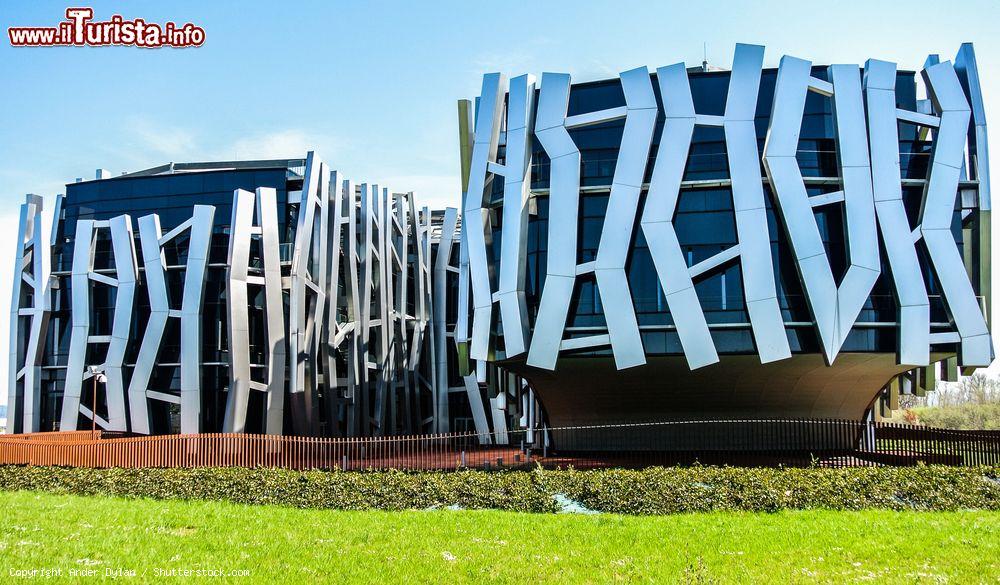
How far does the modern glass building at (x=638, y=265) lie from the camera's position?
27.2 m

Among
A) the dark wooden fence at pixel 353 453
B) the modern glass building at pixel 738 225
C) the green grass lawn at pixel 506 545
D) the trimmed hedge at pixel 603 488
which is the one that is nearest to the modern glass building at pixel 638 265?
the modern glass building at pixel 738 225

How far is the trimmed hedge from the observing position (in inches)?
703

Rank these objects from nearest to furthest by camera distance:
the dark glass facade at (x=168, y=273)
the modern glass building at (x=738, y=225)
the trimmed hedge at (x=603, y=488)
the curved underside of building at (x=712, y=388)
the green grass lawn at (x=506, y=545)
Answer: the green grass lawn at (x=506, y=545) → the trimmed hedge at (x=603, y=488) → the modern glass building at (x=738, y=225) → the curved underside of building at (x=712, y=388) → the dark glass facade at (x=168, y=273)

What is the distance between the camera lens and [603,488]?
60.6 feet

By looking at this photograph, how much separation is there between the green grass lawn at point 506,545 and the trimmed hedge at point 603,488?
83 cm

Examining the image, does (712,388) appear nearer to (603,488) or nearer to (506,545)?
(603,488)

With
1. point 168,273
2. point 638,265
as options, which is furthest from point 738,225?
point 168,273

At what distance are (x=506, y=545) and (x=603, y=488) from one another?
4535mm

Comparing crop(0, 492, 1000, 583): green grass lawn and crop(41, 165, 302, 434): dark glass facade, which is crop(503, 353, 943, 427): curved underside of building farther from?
crop(41, 165, 302, 434): dark glass facade

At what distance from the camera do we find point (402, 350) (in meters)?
46.0

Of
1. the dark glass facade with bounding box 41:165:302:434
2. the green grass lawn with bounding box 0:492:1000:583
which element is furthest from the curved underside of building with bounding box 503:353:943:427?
the dark glass facade with bounding box 41:165:302:434

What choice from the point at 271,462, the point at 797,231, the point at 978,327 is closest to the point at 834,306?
the point at 797,231

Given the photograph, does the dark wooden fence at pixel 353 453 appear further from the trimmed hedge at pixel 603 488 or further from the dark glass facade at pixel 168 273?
the dark glass facade at pixel 168 273

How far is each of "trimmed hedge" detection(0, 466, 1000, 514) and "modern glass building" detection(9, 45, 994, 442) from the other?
7.76 meters
